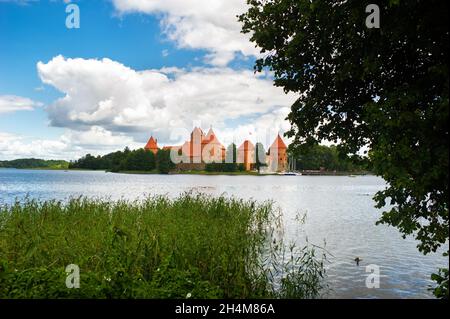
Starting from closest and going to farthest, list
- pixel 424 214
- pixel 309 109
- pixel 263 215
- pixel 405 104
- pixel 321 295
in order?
pixel 405 104 < pixel 424 214 < pixel 309 109 < pixel 321 295 < pixel 263 215

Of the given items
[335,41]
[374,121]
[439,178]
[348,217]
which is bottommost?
[348,217]

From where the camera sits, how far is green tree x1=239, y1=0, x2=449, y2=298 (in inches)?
279

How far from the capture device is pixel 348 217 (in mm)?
34438

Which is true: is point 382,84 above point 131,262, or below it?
above

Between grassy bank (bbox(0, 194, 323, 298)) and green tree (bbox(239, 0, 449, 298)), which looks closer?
green tree (bbox(239, 0, 449, 298))

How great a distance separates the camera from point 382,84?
9.40m

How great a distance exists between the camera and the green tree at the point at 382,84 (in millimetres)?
7086

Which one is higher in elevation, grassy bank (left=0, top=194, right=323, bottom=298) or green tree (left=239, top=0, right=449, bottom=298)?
green tree (left=239, top=0, right=449, bottom=298)

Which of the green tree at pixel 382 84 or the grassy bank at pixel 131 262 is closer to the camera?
the green tree at pixel 382 84

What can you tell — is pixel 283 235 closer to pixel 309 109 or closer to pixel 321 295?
pixel 321 295

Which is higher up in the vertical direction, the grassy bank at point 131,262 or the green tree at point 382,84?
the green tree at point 382,84

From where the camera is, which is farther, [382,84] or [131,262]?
[131,262]
